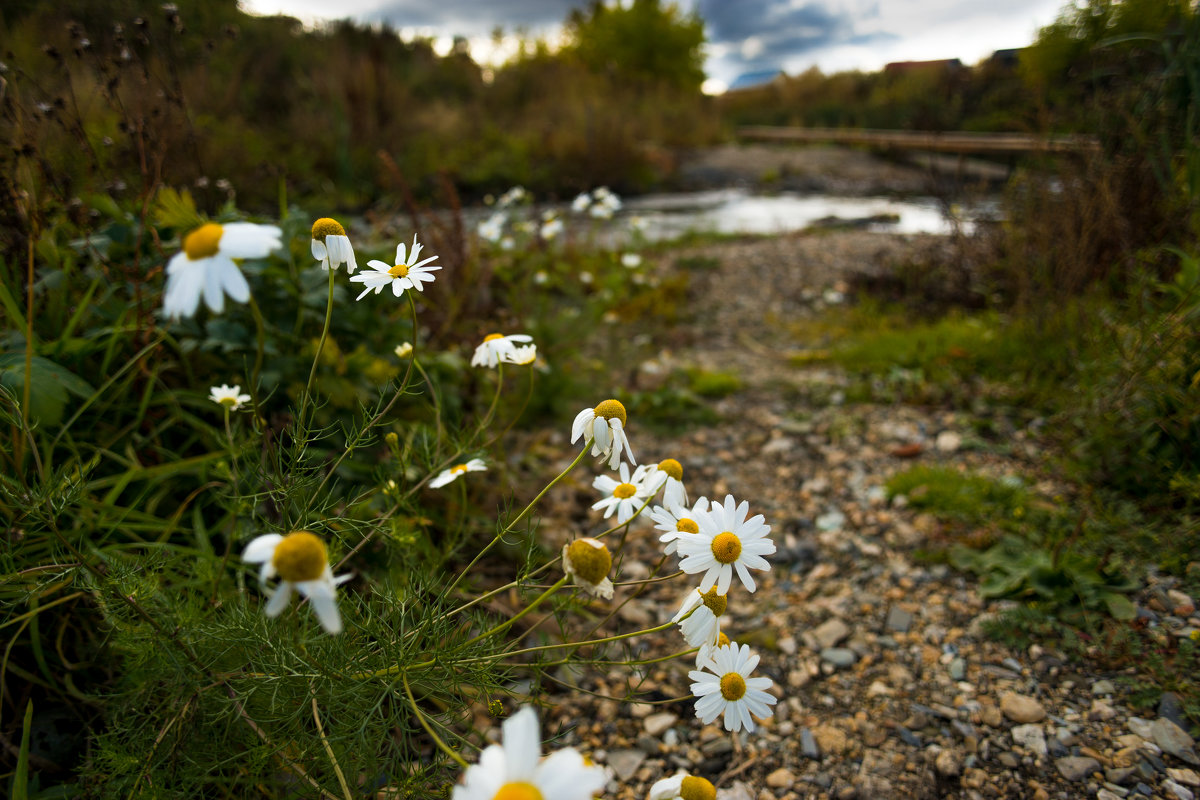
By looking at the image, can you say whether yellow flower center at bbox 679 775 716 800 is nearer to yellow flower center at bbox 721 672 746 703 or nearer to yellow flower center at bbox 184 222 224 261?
yellow flower center at bbox 721 672 746 703

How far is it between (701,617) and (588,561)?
25cm

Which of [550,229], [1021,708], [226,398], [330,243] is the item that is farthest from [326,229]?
[550,229]

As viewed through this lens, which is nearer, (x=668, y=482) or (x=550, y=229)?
(x=668, y=482)

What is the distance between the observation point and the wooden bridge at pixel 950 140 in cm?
339

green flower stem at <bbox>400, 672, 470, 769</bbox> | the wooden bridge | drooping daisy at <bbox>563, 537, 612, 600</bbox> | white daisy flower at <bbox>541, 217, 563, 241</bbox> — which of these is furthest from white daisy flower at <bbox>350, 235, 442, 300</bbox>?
the wooden bridge

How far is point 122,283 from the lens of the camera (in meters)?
1.82

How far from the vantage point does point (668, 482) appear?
105cm

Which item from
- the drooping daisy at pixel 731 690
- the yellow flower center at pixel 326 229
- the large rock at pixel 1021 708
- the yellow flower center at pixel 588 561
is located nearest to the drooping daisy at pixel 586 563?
the yellow flower center at pixel 588 561

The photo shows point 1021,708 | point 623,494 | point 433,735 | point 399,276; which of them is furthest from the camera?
point 1021,708

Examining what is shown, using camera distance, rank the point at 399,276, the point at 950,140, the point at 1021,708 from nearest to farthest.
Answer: the point at 399,276 < the point at 1021,708 < the point at 950,140

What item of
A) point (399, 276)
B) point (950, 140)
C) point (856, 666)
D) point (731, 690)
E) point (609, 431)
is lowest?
point (856, 666)

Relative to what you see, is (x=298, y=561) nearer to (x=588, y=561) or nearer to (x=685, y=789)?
(x=588, y=561)

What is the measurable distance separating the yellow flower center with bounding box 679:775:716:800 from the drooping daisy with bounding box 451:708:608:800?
0.79 ft

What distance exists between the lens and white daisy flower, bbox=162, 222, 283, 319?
65cm
